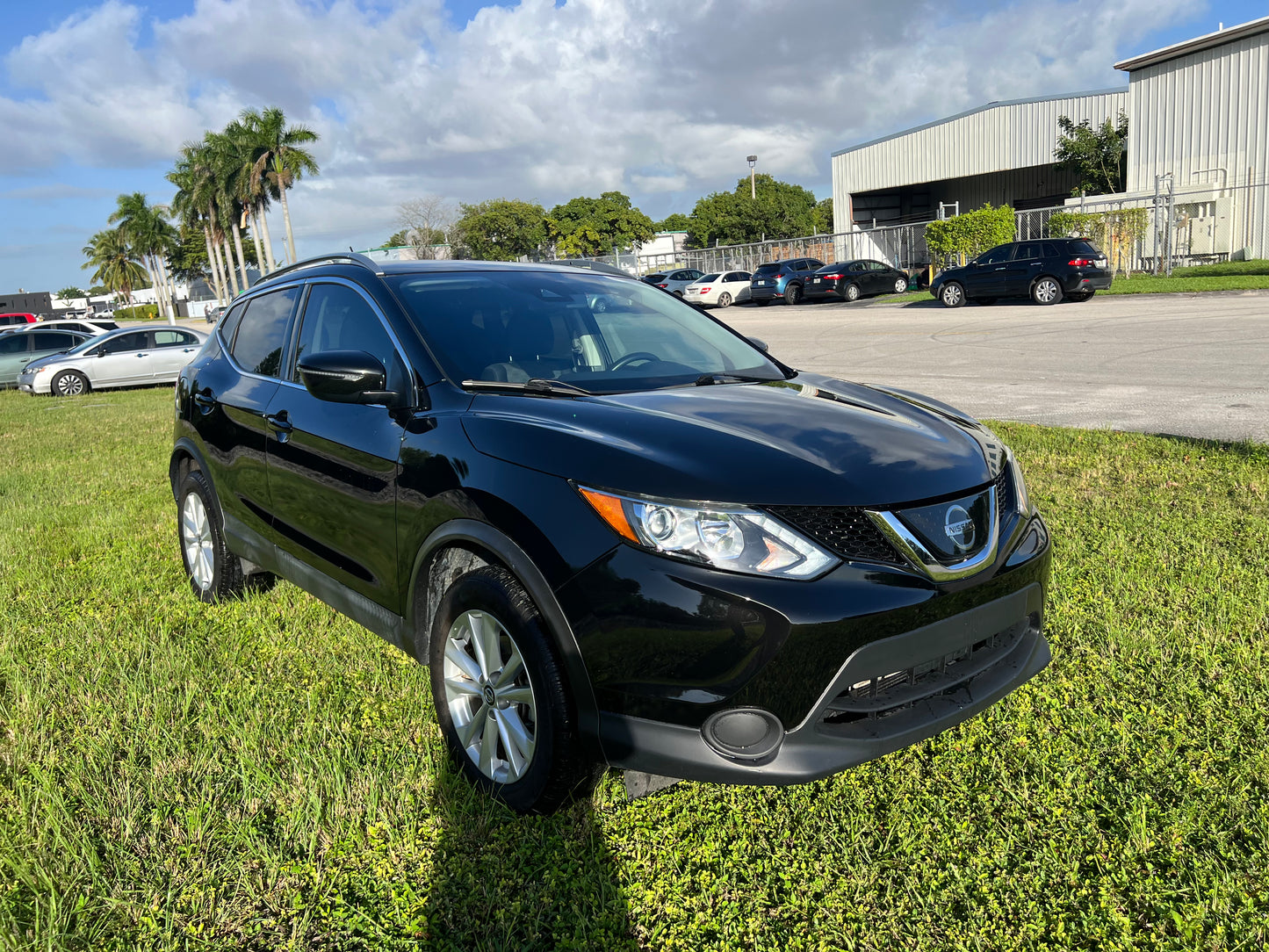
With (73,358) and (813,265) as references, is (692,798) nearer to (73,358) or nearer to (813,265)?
(73,358)

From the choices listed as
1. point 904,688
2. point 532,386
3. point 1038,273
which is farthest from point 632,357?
point 1038,273

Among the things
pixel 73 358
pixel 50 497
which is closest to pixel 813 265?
pixel 73 358

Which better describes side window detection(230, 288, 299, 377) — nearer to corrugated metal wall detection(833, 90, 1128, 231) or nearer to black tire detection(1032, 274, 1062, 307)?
black tire detection(1032, 274, 1062, 307)

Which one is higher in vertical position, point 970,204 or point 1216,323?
point 970,204

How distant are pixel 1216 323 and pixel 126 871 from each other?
17524 mm

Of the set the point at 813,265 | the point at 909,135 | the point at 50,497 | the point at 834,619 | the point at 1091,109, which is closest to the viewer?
the point at 834,619

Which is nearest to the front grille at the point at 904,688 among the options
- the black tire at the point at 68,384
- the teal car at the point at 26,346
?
the black tire at the point at 68,384

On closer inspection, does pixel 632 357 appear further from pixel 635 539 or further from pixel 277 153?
pixel 277 153

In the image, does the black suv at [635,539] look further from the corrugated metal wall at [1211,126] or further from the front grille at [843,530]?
the corrugated metal wall at [1211,126]

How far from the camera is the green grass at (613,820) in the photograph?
2318mm

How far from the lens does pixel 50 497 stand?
25.8ft

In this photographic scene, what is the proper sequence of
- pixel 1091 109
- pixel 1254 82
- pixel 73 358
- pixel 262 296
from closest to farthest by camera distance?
1. pixel 262 296
2. pixel 73 358
3. pixel 1254 82
4. pixel 1091 109

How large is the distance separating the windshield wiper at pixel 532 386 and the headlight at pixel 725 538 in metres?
0.82

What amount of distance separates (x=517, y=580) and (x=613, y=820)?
2.59ft
